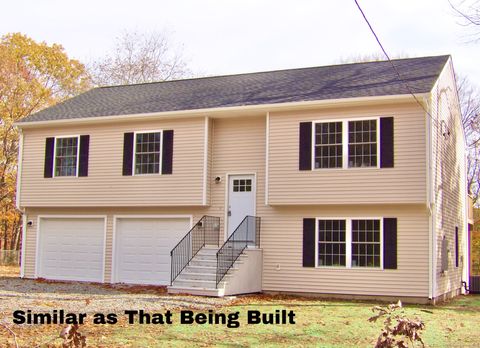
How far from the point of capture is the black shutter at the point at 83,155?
1923 cm

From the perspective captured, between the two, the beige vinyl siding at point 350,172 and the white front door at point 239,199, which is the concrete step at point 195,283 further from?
the beige vinyl siding at point 350,172

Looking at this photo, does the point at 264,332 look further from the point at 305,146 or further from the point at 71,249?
the point at 71,249

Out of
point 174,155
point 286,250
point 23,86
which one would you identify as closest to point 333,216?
point 286,250

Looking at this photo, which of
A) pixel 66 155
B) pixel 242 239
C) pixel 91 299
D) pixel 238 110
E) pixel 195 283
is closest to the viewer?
pixel 91 299

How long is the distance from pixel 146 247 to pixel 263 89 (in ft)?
20.5

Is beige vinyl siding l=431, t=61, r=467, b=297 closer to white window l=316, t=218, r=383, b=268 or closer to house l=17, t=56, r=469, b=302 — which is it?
house l=17, t=56, r=469, b=302

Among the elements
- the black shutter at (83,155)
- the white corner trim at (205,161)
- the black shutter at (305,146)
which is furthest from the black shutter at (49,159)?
the black shutter at (305,146)

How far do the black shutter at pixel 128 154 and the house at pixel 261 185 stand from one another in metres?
0.06

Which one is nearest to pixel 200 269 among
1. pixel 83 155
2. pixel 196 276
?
pixel 196 276

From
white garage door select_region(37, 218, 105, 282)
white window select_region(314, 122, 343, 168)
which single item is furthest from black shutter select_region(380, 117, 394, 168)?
white garage door select_region(37, 218, 105, 282)

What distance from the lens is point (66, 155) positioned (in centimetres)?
1969

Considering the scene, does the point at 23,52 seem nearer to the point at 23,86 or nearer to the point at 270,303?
the point at 23,86

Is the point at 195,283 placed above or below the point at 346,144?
below

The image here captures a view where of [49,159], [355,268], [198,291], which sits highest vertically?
[49,159]
